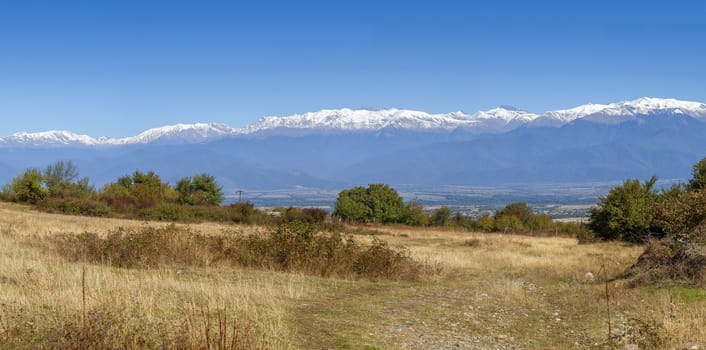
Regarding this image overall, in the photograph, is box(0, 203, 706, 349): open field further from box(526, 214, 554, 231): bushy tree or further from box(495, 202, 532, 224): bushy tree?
box(495, 202, 532, 224): bushy tree

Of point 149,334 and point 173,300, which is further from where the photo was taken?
point 173,300

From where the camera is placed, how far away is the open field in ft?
26.0

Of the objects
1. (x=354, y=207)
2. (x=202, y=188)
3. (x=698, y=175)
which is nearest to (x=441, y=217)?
(x=354, y=207)

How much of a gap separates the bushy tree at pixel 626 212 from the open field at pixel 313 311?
24197 millimetres

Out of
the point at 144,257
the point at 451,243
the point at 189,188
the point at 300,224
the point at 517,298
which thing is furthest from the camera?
the point at 189,188

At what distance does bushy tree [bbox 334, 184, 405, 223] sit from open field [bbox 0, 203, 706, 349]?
52214 millimetres

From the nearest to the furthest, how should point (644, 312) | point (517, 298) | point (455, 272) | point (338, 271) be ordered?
point (644, 312)
point (517, 298)
point (338, 271)
point (455, 272)

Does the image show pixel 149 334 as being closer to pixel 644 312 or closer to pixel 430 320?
pixel 430 320

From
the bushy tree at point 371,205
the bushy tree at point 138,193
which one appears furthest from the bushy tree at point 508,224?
the bushy tree at point 138,193

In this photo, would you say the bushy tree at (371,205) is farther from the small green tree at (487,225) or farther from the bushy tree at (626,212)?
the bushy tree at (626,212)

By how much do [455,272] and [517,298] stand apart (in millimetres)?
6294

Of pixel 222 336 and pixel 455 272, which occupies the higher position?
pixel 222 336

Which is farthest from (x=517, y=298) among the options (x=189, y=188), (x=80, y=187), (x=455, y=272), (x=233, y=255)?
(x=189, y=188)

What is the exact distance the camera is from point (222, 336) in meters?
7.04
